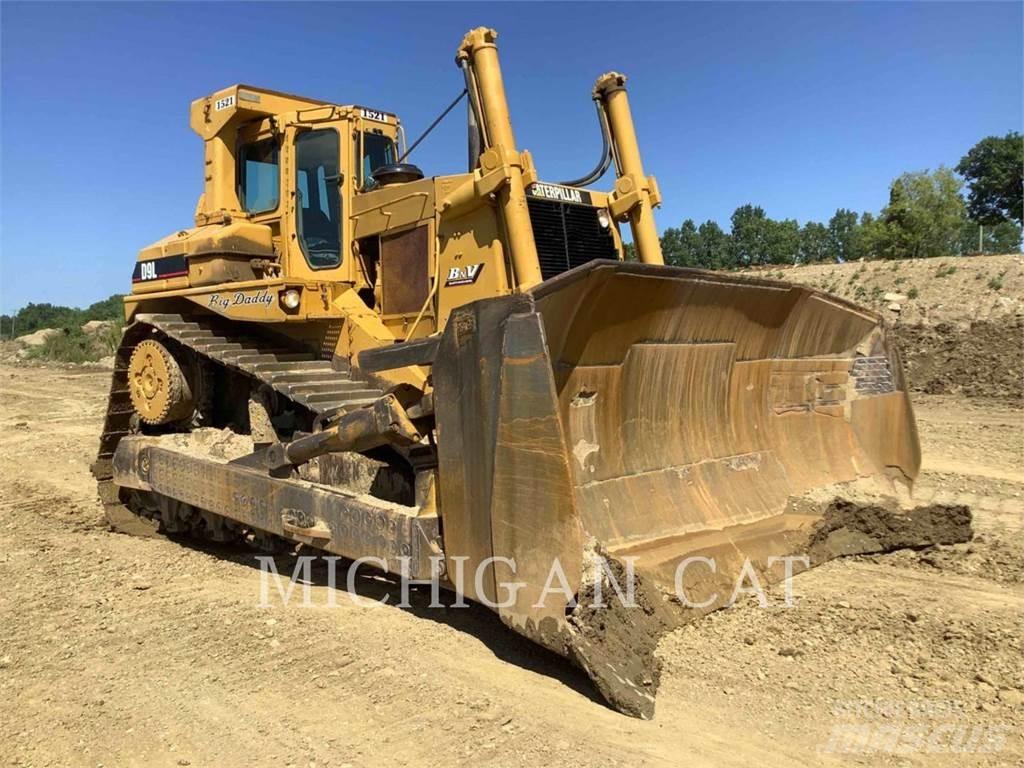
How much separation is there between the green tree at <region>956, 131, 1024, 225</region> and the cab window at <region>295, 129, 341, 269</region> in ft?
148

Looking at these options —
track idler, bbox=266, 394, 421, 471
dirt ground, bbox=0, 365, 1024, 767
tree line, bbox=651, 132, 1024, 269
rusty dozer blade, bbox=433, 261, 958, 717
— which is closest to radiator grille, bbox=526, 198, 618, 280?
rusty dozer blade, bbox=433, 261, 958, 717

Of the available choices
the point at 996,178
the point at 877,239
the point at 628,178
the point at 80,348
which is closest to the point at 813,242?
the point at 996,178

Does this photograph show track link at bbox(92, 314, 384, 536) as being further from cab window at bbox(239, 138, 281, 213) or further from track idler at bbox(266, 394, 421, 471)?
cab window at bbox(239, 138, 281, 213)

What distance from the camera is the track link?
15.9ft

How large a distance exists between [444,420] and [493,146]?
2.07 meters

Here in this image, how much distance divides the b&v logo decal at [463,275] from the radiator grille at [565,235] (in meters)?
0.43

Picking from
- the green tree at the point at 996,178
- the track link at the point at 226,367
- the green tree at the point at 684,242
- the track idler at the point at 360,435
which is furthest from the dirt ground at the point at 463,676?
the green tree at the point at 684,242

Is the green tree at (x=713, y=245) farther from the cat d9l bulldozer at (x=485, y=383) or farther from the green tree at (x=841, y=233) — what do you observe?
the cat d9l bulldozer at (x=485, y=383)

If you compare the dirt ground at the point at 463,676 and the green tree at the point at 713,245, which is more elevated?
the green tree at the point at 713,245

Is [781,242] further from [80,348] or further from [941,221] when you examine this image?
[80,348]

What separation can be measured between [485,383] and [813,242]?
79745 millimetres

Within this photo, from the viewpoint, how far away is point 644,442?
440cm

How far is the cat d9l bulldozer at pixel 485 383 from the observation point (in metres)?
3.35

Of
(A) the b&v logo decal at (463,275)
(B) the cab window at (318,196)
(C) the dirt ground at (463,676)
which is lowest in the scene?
(C) the dirt ground at (463,676)
